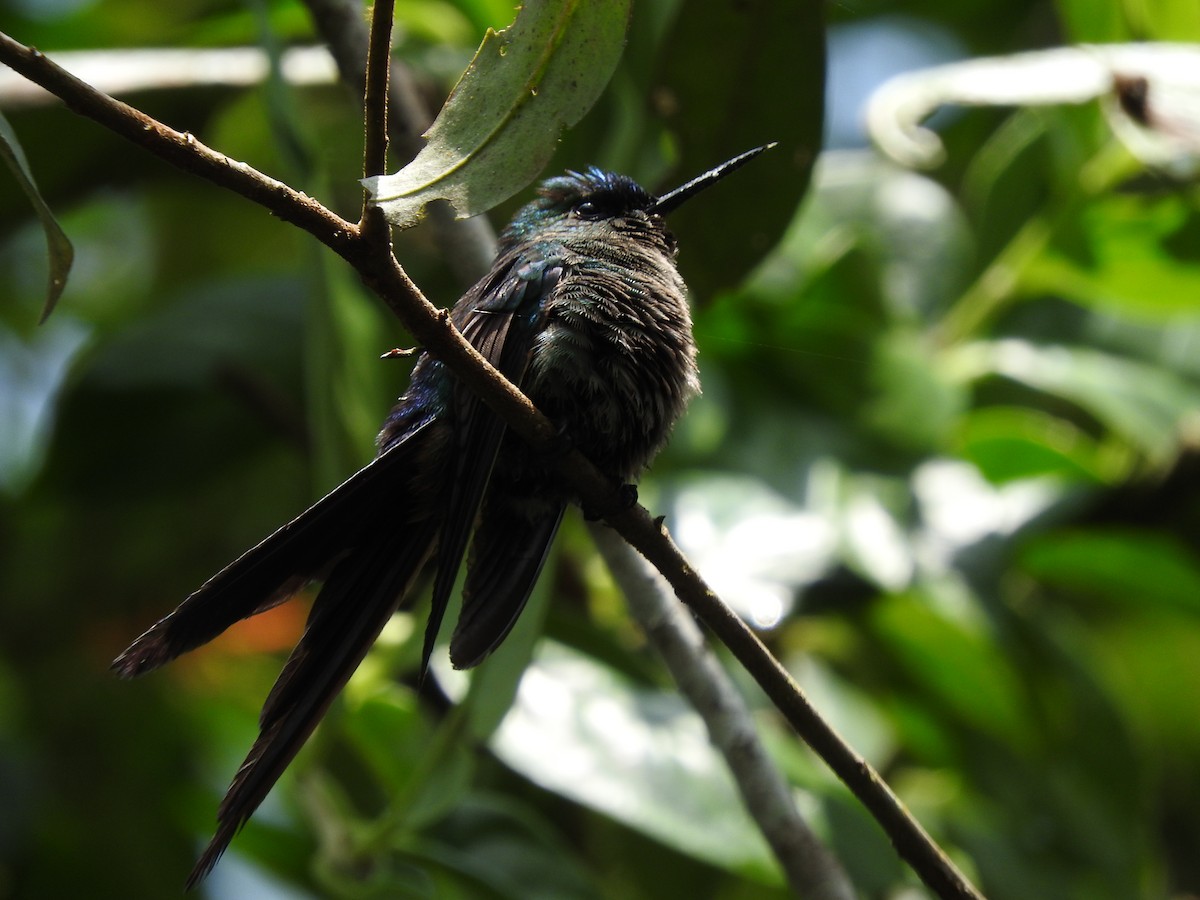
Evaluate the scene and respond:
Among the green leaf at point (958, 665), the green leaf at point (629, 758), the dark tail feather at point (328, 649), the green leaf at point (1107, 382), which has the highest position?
the green leaf at point (1107, 382)

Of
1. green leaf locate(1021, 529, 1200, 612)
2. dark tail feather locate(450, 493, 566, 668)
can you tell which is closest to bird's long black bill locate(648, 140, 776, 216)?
dark tail feather locate(450, 493, 566, 668)

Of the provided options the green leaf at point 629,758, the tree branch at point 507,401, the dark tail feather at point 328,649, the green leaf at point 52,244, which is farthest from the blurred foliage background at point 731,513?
the green leaf at point 52,244

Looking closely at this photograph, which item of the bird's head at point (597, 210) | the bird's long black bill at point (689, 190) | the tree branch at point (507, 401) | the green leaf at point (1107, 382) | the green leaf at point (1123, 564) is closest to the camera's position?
the tree branch at point (507, 401)

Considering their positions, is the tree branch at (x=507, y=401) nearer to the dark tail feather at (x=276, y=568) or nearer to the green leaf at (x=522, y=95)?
the green leaf at (x=522, y=95)

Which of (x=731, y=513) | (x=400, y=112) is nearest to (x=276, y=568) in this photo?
(x=400, y=112)

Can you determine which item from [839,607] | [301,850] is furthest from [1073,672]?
[301,850]
